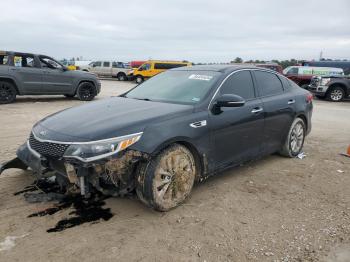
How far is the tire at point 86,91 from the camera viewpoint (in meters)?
13.5

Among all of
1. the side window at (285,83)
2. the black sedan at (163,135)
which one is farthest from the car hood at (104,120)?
the side window at (285,83)

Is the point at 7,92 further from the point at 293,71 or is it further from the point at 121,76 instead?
the point at 121,76

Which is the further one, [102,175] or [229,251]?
[102,175]

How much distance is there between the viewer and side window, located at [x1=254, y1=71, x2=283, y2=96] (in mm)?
5216

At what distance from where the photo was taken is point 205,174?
13.7 ft

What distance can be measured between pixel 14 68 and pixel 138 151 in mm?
10147

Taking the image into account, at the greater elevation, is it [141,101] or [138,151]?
[141,101]

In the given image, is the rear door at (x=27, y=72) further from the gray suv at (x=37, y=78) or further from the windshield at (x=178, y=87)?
the windshield at (x=178, y=87)

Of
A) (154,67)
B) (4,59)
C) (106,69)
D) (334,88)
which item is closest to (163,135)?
(4,59)

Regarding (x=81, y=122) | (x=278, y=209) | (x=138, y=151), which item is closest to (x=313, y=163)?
(x=278, y=209)

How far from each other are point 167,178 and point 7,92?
33.2 feet

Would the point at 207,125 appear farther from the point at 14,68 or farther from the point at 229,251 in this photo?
the point at 14,68

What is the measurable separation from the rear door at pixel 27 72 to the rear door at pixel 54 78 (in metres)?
0.21

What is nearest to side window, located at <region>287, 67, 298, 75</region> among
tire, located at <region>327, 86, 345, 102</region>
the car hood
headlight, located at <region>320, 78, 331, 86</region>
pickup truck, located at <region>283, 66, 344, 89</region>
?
pickup truck, located at <region>283, 66, 344, 89</region>
